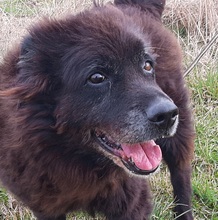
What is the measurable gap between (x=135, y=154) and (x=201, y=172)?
1357 mm

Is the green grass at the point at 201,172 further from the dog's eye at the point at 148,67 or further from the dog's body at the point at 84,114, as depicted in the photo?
the dog's eye at the point at 148,67

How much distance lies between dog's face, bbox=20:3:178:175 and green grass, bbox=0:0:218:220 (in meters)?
0.99

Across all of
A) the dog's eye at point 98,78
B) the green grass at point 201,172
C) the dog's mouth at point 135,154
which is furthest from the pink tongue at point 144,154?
the green grass at point 201,172

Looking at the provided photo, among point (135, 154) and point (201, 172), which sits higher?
point (135, 154)

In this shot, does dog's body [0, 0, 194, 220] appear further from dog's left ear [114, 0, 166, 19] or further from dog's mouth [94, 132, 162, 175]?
dog's left ear [114, 0, 166, 19]

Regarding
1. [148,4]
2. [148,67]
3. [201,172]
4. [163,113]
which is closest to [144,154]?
[163,113]

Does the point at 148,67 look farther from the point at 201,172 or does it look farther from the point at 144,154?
the point at 201,172

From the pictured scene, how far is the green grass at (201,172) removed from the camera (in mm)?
3369

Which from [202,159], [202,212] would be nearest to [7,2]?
[202,159]

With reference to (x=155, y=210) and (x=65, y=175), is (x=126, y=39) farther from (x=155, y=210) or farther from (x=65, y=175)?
(x=155, y=210)

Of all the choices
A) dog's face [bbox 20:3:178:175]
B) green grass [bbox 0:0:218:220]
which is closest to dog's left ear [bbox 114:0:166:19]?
dog's face [bbox 20:3:178:175]

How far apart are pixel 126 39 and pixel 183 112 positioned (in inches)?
34.9

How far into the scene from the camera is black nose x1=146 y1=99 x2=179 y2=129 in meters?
2.24

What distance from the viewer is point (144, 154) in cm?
250
